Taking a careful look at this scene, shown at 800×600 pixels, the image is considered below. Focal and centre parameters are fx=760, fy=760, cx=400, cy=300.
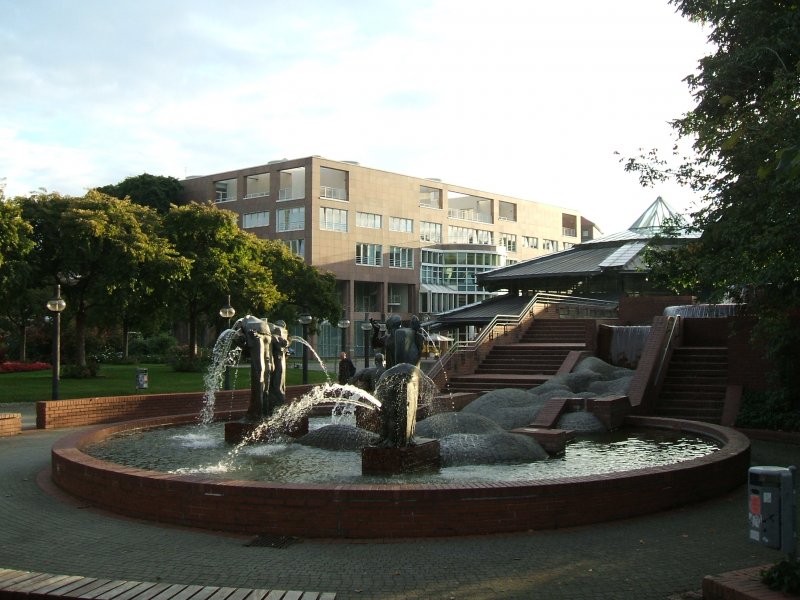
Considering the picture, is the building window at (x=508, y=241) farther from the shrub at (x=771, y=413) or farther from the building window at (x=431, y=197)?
the shrub at (x=771, y=413)

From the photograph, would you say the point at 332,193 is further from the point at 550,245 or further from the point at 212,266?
the point at 550,245

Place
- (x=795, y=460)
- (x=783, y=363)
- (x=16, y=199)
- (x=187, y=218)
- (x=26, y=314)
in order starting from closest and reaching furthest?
1. (x=795, y=460)
2. (x=783, y=363)
3. (x=16, y=199)
4. (x=187, y=218)
5. (x=26, y=314)

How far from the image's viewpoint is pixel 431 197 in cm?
9050

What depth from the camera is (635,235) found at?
5497 centimetres

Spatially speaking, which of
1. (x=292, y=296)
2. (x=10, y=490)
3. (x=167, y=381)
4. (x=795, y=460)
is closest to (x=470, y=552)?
(x=10, y=490)

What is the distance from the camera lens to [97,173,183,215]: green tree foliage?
83.5 m

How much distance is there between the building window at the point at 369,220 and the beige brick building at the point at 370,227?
105 mm

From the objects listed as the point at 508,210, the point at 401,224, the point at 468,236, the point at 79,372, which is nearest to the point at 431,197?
the point at 468,236

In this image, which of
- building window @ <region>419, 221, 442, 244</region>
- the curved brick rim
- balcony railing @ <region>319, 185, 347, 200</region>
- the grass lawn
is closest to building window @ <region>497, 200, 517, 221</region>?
building window @ <region>419, 221, 442, 244</region>

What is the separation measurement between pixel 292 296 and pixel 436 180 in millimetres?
41147

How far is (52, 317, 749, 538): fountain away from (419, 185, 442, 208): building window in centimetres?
7377

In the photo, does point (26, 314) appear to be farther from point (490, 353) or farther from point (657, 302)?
point (657, 302)

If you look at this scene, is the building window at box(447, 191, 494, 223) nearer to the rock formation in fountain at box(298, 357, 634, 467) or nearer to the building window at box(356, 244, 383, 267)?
the building window at box(356, 244, 383, 267)

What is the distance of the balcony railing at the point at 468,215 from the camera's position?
9356 centimetres
